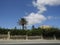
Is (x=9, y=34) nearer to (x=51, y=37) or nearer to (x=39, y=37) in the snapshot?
(x=39, y=37)

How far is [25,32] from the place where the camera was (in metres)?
45.3

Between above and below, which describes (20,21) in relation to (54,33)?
above

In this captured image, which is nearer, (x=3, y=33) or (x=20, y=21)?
(x=3, y=33)

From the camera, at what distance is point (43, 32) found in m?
45.1

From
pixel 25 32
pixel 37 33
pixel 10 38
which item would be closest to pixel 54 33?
pixel 37 33

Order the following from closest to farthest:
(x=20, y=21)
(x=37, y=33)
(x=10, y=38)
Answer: (x=10, y=38)
(x=37, y=33)
(x=20, y=21)

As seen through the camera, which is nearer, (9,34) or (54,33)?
(9,34)

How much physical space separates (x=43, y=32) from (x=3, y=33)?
33.2ft

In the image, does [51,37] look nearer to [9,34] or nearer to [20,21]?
[9,34]

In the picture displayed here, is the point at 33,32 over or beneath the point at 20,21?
beneath

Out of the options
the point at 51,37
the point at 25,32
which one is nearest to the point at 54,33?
the point at 51,37

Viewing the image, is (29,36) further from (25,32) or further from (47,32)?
(47,32)

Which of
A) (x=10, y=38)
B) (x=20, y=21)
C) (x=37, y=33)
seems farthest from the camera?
(x=20, y=21)

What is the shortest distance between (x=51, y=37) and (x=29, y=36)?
19.0ft
